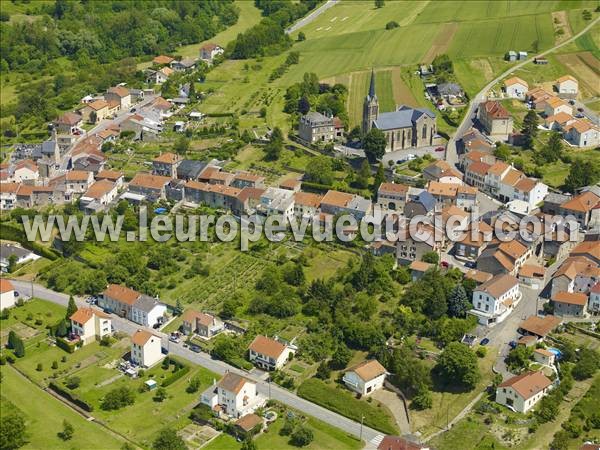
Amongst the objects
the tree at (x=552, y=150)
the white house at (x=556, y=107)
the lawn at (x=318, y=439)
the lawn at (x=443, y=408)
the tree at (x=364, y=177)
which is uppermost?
the white house at (x=556, y=107)

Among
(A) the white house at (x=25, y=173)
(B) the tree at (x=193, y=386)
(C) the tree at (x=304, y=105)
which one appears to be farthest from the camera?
(C) the tree at (x=304, y=105)

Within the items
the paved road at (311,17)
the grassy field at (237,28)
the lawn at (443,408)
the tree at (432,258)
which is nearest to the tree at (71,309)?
the tree at (432,258)

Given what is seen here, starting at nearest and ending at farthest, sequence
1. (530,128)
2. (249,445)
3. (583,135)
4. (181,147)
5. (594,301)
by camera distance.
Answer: (249,445) → (594,301) → (583,135) → (530,128) → (181,147)

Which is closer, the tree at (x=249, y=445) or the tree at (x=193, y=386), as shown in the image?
the tree at (x=249, y=445)

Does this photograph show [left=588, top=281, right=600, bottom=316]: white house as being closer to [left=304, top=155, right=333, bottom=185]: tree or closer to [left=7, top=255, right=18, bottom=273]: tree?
[left=304, top=155, right=333, bottom=185]: tree

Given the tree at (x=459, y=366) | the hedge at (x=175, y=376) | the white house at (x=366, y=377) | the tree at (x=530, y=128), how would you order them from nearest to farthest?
the tree at (x=459, y=366) < the white house at (x=366, y=377) < the hedge at (x=175, y=376) < the tree at (x=530, y=128)

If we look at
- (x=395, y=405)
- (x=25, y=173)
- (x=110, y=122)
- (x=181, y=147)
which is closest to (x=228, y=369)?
(x=395, y=405)

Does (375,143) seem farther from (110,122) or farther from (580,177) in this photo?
(110,122)

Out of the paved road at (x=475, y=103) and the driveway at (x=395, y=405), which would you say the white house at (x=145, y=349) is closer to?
the driveway at (x=395, y=405)
